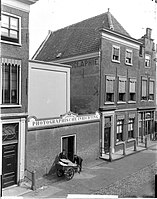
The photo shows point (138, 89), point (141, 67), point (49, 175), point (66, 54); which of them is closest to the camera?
point (49, 175)

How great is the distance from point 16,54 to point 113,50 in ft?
14.3

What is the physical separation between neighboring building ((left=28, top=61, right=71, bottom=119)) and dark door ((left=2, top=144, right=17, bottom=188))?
1.08 m

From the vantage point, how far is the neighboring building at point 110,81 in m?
7.59

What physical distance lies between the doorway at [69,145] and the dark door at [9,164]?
1.83m

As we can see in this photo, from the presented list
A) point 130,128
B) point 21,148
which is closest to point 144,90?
point 130,128

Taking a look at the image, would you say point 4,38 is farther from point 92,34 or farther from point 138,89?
point 138,89

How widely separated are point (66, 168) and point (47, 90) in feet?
7.65

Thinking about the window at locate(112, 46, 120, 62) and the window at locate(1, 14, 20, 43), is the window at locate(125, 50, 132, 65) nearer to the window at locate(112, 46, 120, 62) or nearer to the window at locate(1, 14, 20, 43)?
the window at locate(112, 46, 120, 62)

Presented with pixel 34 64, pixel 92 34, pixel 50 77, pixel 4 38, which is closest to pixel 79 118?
pixel 50 77

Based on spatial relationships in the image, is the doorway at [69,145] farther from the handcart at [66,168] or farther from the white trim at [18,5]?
the white trim at [18,5]

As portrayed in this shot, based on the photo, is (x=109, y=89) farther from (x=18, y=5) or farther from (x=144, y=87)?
(x=18, y=5)

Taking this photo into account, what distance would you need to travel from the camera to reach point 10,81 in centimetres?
498

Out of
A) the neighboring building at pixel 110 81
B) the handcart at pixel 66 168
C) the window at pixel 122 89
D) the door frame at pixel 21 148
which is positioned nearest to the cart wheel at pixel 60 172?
the handcart at pixel 66 168

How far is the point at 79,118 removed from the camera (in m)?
7.27
